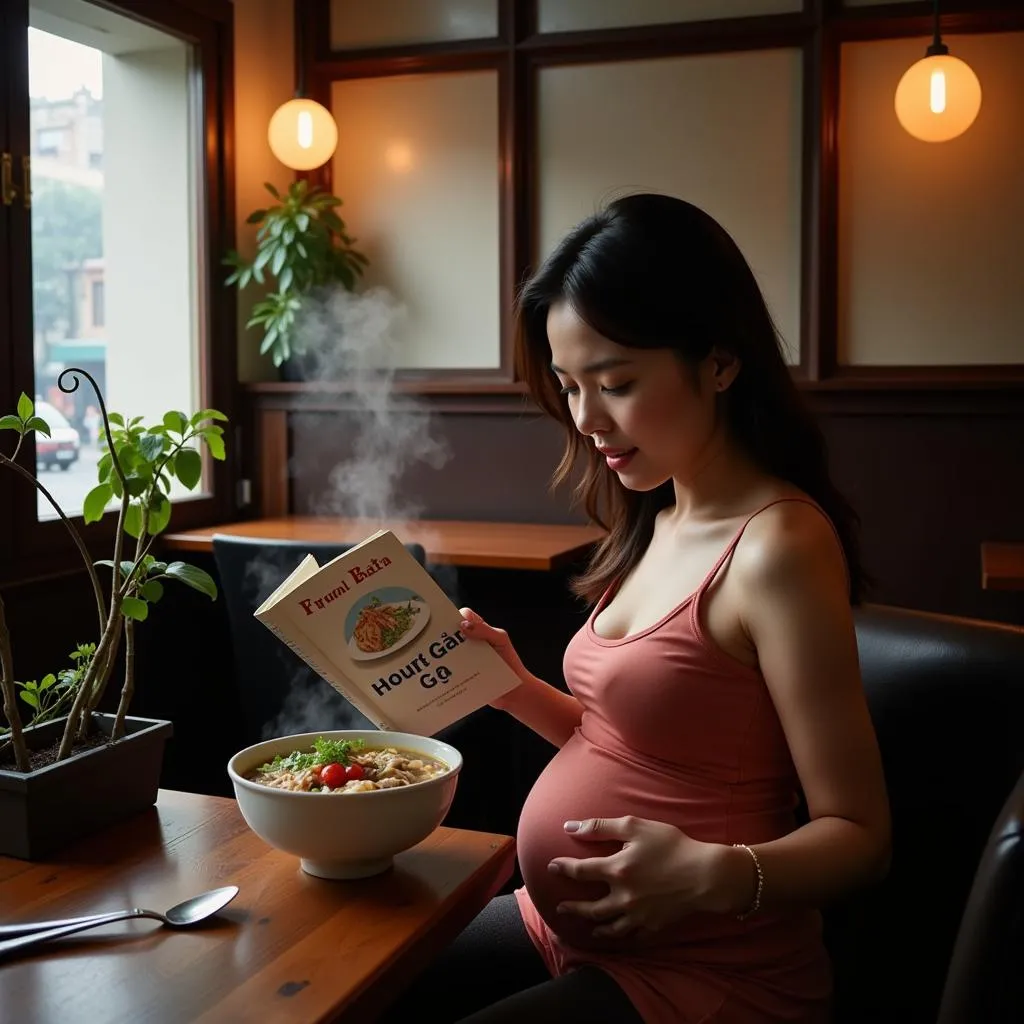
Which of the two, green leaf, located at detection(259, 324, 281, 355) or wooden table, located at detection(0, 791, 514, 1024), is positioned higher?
green leaf, located at detection(259, 324, 281, 355)

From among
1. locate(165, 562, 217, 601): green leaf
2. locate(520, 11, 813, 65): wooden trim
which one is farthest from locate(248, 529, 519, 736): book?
locate(520, 11, 813, 65): wooden trim

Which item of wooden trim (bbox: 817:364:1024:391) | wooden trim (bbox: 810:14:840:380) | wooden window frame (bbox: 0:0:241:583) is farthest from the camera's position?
wooden trim (bbox: 810:14:840:380)

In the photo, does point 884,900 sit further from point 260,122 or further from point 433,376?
point 260,122

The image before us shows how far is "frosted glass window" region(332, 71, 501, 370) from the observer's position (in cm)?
347

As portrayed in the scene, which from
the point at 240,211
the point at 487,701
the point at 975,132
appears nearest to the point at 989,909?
the point at 487,701

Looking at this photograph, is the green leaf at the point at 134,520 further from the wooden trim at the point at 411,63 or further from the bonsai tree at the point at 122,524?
the wooden trim at the point at 411,63

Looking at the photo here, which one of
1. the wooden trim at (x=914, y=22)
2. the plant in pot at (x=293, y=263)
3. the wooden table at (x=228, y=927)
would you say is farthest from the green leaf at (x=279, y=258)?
the wooden table at (x=228, y=927)

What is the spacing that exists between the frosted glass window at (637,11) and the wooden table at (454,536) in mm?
1419

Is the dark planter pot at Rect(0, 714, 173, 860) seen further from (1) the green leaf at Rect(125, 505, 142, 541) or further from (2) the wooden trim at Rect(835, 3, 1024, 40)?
(2) the wooden trim at Rect(835, 3, 1024, 40)

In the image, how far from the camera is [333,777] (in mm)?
1146

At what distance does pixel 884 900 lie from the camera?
1.30 metres

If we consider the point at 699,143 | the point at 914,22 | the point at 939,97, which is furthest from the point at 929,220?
the point at 699,143

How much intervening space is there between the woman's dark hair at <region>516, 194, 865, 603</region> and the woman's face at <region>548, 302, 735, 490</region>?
0.05ft

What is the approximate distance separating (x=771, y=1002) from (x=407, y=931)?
40 centimetres
